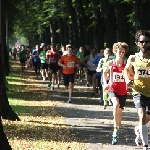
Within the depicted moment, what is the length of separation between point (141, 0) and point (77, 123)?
891 cm

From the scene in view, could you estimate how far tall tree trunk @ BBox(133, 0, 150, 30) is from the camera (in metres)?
21.9

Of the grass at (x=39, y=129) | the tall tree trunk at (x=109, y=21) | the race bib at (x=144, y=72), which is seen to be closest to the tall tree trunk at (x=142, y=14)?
the grass at (x=39, y=129)

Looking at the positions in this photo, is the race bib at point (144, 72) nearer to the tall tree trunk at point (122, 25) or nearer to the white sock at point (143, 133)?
the white sock at point (143, 133)

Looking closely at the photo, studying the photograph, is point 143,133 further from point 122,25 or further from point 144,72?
point 122,25

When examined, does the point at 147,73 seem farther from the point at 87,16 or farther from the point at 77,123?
the point at 87,16

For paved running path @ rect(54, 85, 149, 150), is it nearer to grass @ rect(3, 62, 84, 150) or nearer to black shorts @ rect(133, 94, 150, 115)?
grass @ rect(3, 62, 84, 150)

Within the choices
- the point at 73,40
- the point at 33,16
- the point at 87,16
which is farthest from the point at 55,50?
the point at 33,16

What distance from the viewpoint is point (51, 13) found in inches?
2114

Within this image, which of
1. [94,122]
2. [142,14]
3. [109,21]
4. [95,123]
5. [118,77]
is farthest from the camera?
[109,21]

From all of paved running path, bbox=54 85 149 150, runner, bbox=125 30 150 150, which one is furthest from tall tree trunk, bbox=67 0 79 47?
runner, bbox=125 30 150 150

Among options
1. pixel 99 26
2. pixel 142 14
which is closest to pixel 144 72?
pixel 142 14

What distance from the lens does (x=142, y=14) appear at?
21891 millimetres

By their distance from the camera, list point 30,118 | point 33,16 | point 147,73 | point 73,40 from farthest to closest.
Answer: point 33,16 → point 73,40 → point 30,118 → point 147,73

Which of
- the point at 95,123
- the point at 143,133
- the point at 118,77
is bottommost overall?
the point at 95,123
